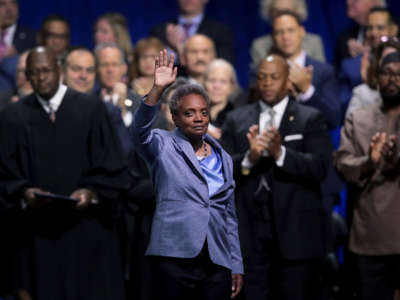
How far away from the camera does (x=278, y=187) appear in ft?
17.9

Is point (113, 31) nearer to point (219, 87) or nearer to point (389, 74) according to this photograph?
point (219, 87)

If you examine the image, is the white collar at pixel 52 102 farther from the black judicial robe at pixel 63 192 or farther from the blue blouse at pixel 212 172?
the blue blouse at pixel 212 172

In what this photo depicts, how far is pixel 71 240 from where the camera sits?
18.3ft

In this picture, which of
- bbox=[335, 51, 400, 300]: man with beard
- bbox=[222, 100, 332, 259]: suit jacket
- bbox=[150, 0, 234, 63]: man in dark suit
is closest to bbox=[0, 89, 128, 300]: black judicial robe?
bbox=[222, 100, 332, 259]: suit jacket

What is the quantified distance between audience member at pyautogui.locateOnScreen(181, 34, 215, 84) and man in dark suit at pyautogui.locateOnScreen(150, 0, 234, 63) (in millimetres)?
575

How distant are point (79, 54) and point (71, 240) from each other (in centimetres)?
175

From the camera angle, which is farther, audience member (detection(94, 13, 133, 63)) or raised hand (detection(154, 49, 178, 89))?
audience member (detection(94, 13, 133, 63))

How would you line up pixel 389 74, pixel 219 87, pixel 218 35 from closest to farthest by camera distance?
1. pixel 389 74
2. pixel 219 87
3. pixel 218 35

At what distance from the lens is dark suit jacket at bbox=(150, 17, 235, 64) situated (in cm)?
773

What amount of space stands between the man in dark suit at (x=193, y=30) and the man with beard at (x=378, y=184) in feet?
7.59

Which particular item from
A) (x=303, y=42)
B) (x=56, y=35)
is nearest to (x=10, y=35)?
(x=56, y=35)

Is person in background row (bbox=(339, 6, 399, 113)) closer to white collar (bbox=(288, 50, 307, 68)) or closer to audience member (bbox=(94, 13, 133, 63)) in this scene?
white collar (bbox=(288, 50, 307, 68))

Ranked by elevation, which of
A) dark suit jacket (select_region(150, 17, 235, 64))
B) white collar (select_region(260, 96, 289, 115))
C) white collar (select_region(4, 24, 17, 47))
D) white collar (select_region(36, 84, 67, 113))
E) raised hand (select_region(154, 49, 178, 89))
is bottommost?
white collar (select_region(260, 96, 289, 115))

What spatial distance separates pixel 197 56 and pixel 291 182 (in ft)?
6.09
